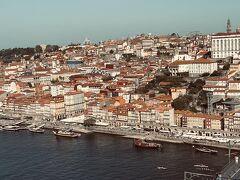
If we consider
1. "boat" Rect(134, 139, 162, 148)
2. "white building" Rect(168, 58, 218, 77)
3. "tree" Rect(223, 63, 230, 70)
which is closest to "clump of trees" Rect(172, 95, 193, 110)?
"boat" Rect(134, 139, 162, 148)

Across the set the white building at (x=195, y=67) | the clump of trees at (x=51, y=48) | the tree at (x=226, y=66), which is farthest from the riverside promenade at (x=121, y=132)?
the clump of trees at (x=51, y=48)

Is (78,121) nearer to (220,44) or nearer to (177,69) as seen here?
(177,69)

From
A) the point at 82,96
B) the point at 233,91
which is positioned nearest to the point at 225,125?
the point at 233,91

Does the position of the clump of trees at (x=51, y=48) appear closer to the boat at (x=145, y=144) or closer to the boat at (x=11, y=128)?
the boat at (x=11, y=128)

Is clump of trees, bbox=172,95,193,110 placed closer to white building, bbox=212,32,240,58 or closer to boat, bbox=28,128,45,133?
boat, bbox=28,128,45,133

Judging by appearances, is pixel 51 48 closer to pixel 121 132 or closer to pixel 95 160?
pixel 121 132
